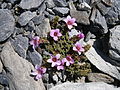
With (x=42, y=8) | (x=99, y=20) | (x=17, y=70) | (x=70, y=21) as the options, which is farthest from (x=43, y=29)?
(x=99, y=20)

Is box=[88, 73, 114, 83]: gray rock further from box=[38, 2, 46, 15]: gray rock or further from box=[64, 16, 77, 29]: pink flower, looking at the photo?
box=[38, 2, 46, 15]: gray rock

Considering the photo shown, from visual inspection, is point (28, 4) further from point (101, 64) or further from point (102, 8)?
point (101, 64)

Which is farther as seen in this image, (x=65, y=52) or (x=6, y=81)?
(x=65, y=52)

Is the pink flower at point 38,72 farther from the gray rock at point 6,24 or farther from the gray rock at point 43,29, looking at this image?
the gray rock at point 6,24

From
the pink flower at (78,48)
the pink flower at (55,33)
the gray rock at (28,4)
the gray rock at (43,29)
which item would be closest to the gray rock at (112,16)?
the pink flower at (78,48)

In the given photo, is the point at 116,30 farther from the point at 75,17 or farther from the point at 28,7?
the point at 28,7

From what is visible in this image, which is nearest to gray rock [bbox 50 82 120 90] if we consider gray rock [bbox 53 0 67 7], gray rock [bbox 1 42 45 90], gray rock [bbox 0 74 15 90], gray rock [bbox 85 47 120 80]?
gray rock [bbox 85 47 120 80]

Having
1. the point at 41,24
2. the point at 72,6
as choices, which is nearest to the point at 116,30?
the point at 72,6
